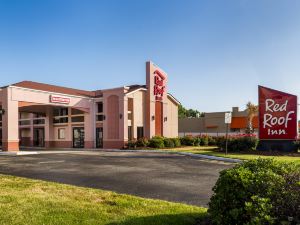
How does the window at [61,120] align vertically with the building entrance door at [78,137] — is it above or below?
above

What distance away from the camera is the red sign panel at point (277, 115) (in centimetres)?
2425

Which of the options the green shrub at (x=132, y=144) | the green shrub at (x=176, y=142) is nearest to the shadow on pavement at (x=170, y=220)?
the green shrub at (x=132, y=144)

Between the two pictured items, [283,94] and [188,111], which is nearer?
[283,94]

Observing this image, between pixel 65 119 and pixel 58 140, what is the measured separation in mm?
3196

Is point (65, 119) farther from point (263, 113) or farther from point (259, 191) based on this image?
point (259, 191)

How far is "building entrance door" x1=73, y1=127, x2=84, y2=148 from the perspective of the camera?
3862cm

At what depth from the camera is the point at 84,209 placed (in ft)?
22.4

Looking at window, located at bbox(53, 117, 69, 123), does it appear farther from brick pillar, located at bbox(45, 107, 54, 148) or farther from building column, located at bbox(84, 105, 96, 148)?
building column, located at bbox(84, 105, 96, 148)

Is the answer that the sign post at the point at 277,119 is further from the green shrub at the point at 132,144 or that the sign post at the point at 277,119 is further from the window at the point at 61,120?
the window at the point at 61,120

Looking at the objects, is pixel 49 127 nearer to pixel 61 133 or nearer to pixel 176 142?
pixel 61 133

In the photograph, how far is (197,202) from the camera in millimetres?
8188

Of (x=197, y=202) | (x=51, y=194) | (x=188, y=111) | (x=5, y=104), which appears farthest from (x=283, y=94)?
(x=188, y=111)

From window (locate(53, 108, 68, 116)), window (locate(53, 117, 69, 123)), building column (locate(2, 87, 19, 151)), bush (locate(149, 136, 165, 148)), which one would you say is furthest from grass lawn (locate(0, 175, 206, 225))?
window (locate(53, 108, 68, 116))

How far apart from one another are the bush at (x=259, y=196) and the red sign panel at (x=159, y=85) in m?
33.5
